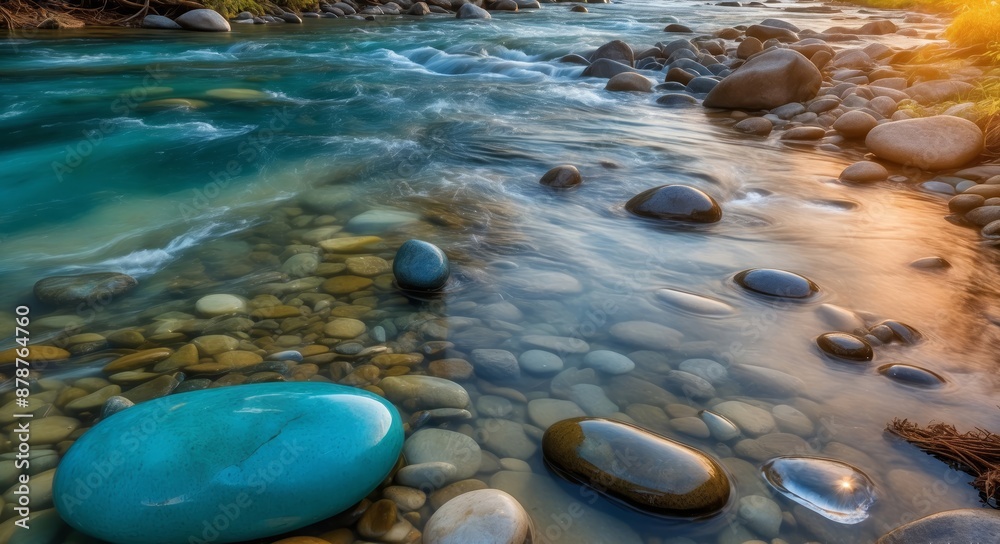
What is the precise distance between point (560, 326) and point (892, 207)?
11.9ft

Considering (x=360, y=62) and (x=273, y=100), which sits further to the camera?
(x=360, y=62)

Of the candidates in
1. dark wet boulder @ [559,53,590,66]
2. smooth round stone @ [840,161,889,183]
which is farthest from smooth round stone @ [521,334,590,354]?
dark wet boulder @ [559,53,590,66]

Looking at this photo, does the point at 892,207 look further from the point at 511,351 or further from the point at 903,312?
the point at 511,351

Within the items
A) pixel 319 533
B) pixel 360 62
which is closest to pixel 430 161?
pixel 319 533

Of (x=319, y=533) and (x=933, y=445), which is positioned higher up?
(x=933, y=445)

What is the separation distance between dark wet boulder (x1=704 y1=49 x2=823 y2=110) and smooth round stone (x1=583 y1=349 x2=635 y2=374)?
672 cm

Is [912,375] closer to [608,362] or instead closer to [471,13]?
[608,362]

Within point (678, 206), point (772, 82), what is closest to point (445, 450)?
point (678, 206)

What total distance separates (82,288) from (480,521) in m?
2.59

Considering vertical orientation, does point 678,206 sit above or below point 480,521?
above

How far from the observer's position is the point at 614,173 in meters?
5.69

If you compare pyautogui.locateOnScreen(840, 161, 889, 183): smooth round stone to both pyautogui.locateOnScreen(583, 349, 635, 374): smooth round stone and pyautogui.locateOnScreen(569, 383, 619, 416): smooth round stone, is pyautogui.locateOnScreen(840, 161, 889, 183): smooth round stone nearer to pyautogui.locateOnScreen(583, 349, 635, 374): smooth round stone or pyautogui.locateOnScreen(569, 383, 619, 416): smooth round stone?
pyautogui.locateOnScreen(583, 349, 635, 374): smooth round stone

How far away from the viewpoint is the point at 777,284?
3393mm

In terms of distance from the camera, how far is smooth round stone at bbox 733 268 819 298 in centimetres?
337
